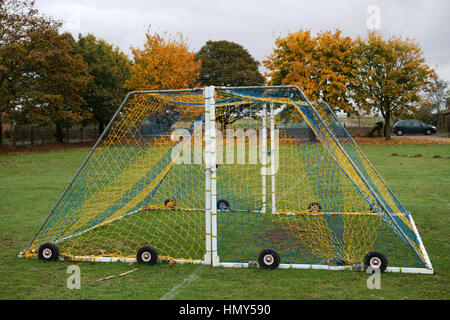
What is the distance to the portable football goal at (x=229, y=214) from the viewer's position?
5.22 metres

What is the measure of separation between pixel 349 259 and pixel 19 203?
7.80 m

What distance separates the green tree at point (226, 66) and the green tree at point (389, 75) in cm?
1626

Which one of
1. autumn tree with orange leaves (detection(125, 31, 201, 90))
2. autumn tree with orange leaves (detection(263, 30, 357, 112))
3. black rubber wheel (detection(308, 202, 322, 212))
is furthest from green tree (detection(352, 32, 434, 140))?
black rubber wheel (detection(308, 202, 322, 212))

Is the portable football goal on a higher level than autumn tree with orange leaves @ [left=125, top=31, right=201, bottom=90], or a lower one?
lower

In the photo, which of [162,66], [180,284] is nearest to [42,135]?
[162,66]

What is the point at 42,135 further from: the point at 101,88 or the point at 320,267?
the point at 320,267

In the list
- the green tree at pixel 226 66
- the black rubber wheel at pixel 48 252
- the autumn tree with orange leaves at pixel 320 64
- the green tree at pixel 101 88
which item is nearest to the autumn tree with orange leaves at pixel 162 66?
the green tree at pixel 101 88

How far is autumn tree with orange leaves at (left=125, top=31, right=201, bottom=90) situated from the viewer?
94.8 feet

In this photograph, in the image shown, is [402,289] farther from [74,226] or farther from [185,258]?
[74,226]

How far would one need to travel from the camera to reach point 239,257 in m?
5.47

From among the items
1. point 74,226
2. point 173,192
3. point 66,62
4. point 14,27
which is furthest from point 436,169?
point 14,27

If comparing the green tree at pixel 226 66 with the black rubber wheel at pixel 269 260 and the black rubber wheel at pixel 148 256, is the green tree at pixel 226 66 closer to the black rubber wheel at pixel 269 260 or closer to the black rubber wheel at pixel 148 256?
the black rubber wheel at pixel 148 256

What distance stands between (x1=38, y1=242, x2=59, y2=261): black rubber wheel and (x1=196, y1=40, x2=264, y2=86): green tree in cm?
4019

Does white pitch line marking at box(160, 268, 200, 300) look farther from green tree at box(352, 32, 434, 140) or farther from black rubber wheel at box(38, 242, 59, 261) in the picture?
green tree at box(352, 32, 434, 140)
